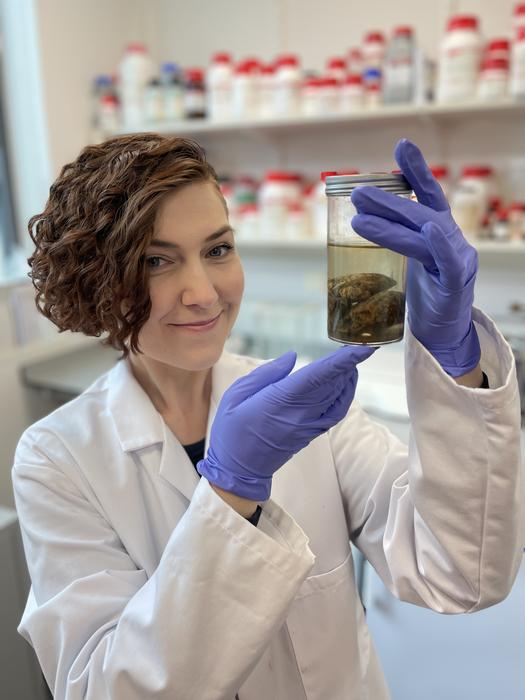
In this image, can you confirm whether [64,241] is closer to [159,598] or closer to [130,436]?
[130,436]

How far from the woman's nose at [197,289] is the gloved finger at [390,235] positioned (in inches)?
9.4

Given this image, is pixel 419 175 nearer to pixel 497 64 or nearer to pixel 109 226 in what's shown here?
pixel 109 226

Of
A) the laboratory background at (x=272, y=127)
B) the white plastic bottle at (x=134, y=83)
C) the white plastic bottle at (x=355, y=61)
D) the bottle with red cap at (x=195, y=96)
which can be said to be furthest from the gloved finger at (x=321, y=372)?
the white plastic bottle at (x=134, y=83)

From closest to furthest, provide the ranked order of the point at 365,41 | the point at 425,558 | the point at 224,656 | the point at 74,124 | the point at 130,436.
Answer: the point at 224,656 < the point at 425,558 < the point at 130,436 < the point at 365,41 < the point at 74,124

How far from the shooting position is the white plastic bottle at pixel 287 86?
6.40 ft

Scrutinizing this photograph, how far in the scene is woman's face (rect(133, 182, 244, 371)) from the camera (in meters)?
0.79

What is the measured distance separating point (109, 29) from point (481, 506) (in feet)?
8.28

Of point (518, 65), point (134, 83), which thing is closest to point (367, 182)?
point (518, 65)

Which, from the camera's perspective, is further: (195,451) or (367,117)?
(367,117)

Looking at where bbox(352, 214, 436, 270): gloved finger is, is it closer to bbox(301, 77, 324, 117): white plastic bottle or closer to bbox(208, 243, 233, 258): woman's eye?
bbox(208, 243, 233, 258): woman's eye

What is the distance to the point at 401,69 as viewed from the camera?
70.6 inches

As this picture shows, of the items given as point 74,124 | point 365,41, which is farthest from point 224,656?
point 74,124

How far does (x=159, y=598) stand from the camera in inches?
25.6

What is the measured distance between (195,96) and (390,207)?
180cm
